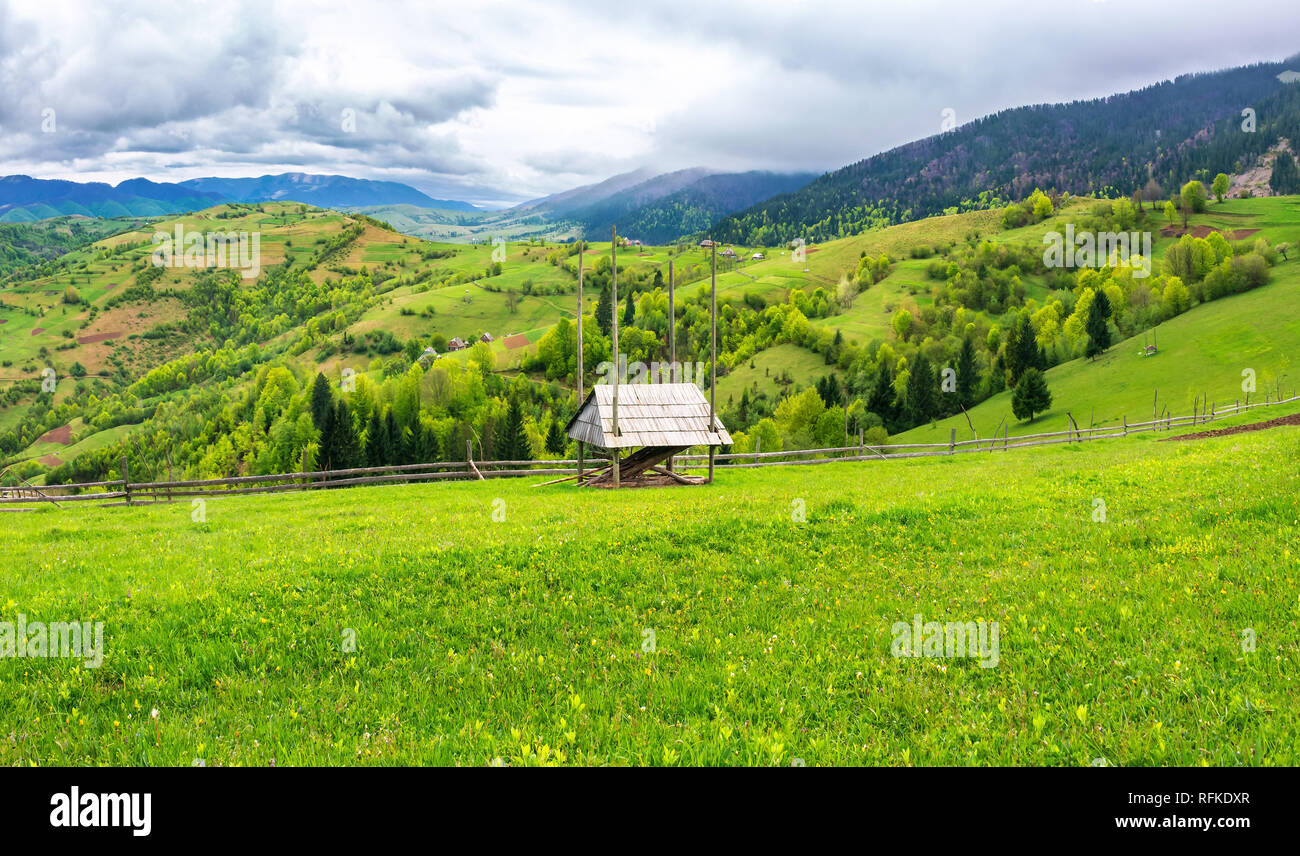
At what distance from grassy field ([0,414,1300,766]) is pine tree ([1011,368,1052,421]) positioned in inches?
3066

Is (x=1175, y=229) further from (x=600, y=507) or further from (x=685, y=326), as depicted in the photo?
(x=600, y=507)

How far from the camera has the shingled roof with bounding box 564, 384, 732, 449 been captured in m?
28.7

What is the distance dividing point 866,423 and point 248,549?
4100 inches

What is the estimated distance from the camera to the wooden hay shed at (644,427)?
28.8m

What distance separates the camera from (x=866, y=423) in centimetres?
10838

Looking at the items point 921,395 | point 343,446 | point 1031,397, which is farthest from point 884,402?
point 343,446

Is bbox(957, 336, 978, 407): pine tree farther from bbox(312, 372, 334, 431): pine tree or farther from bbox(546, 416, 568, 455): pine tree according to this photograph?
bbox(312, 372, 334, 431): pine tree

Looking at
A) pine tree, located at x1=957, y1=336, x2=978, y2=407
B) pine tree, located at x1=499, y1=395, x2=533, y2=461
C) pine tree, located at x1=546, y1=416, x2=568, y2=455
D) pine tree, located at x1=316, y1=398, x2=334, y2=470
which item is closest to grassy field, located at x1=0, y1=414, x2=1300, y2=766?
pine tree, located at x1=316, y1=398, x2=334, y2=470

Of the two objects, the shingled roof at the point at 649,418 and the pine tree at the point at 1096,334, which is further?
the pine tree at the point at 1096,334
